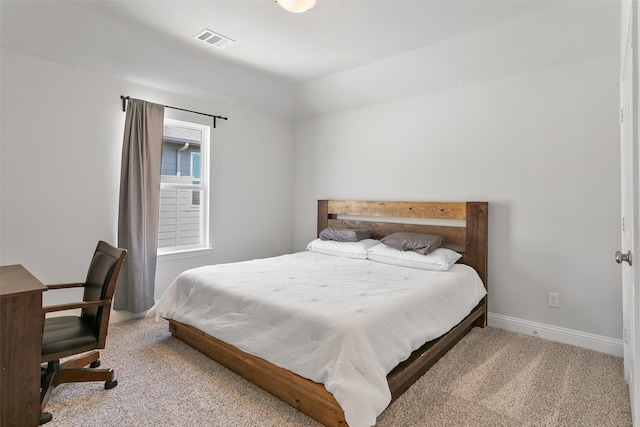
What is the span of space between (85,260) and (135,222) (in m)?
0.54

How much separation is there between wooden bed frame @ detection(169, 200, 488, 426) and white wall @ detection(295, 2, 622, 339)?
0.54ft

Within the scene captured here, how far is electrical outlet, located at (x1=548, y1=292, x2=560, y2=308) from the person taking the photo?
290cm

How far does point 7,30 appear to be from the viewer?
98.4 inches

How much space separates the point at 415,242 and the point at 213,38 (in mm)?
2618

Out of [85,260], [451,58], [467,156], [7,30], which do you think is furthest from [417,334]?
[7,30]

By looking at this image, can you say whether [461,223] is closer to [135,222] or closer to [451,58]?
[451,58]

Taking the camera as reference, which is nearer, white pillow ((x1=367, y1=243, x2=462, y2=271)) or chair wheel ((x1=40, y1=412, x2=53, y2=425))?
chair wheel ((x1=40, y1=412, x2=53, y2=425))

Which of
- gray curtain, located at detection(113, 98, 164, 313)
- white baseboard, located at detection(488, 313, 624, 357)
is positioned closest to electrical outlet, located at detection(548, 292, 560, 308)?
white baseboard, located at detection(488, 313, 624, 357)

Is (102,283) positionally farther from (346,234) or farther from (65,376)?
(346,234)

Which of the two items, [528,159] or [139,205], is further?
[139,205]

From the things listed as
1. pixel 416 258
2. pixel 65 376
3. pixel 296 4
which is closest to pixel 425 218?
pixel 416 258

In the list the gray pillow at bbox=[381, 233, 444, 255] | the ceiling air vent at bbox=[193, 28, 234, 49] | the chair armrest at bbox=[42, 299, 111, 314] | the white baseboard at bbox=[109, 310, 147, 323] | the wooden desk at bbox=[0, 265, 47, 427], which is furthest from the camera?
the white baseboard at bbox=[109, 310, 147, 323]

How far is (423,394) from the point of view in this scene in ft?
6.74

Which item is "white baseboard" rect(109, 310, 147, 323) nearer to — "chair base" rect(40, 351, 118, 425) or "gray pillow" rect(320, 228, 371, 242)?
"chair base" rect(40, 351, 118, 425)
